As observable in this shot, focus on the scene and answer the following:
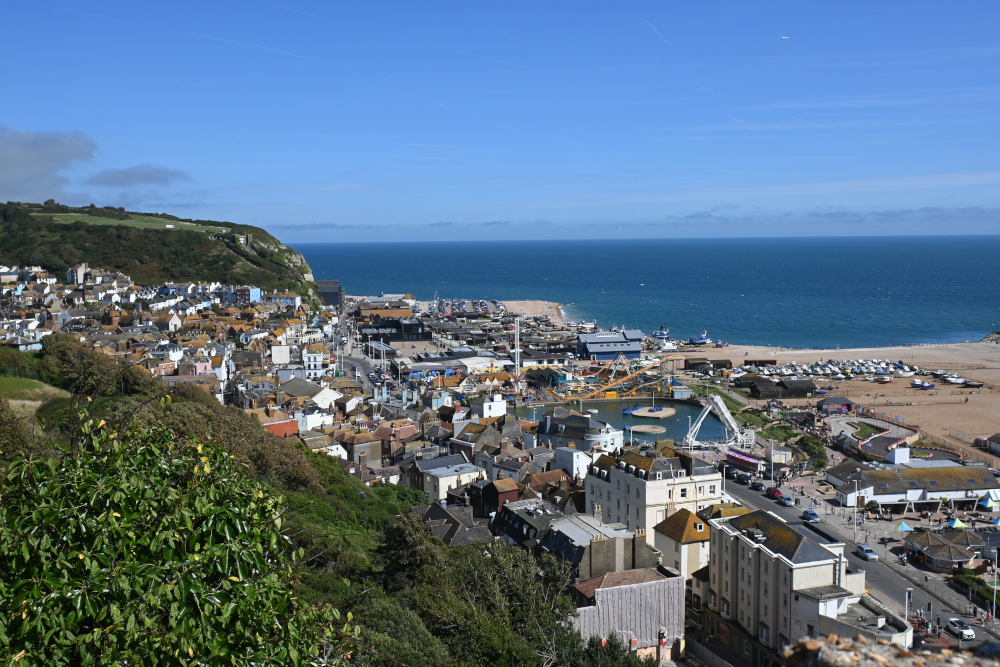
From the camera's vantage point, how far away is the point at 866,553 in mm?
14594

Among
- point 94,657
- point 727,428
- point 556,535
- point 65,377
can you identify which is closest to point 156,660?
point 94,657

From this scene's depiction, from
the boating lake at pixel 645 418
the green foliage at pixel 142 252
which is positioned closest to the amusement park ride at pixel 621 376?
the boating lake at pixel 645 418

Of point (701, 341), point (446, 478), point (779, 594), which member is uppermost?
point (779, 594)

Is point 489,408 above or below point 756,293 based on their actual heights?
below

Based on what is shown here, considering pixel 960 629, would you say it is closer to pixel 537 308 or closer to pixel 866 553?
pixel 866 553

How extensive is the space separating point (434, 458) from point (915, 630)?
431 inches

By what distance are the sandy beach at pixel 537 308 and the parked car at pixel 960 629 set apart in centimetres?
4597

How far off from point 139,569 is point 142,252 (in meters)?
58.8

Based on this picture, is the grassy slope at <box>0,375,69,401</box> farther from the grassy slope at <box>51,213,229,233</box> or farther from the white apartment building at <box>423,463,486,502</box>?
the grassy slope at <box>51,213,229,233</box>

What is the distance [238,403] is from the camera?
25.0 metres

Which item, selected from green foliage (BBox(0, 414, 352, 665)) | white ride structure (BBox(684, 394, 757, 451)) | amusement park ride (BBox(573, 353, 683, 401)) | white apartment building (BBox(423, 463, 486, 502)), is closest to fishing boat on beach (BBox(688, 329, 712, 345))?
amusement park ride (BBox(573, 353, 683, 401))

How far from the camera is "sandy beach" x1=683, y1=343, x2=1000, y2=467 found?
2692 cm

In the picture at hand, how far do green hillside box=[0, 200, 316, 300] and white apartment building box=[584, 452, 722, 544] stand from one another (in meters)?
41.8

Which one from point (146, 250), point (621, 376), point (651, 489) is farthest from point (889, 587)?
point (146, 250)
